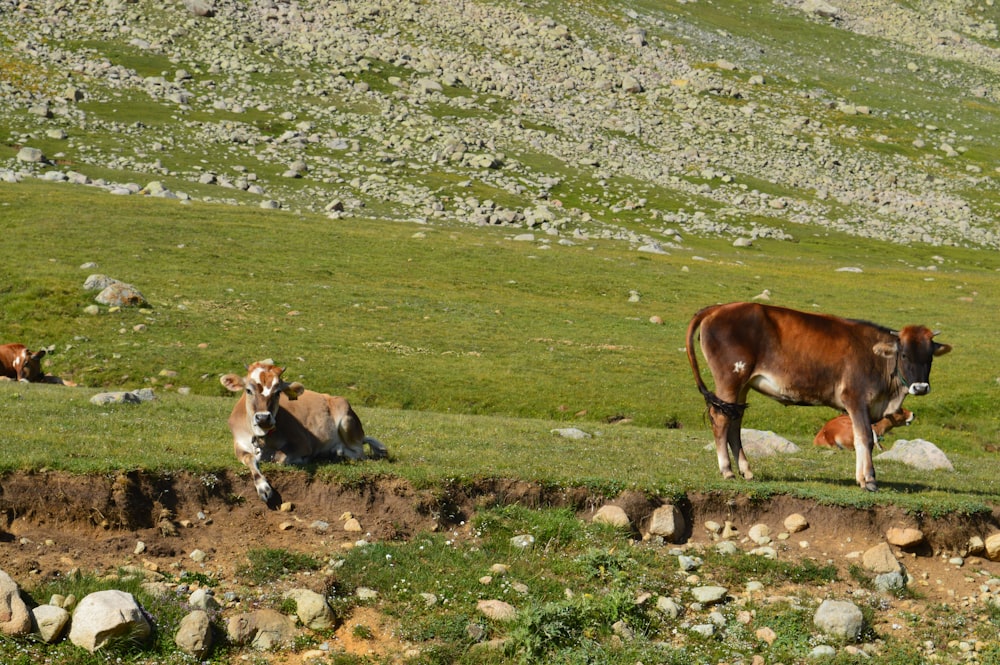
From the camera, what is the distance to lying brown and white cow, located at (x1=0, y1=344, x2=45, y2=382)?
2795cm

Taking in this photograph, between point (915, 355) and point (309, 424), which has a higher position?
point (915, 355)

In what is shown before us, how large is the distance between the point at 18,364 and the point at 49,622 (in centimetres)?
1969

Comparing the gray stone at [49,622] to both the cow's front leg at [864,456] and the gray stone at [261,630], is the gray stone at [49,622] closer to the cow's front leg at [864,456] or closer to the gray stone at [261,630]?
the gray stone at [261,630]

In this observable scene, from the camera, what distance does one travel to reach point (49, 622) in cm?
1055

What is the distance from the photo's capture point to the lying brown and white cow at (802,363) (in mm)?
A: 16875

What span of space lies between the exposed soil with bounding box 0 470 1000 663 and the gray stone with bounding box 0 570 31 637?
1.92 ft

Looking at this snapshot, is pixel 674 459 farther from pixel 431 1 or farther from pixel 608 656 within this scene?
pixel 431 1

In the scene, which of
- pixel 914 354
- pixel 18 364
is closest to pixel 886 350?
pixel 914 354

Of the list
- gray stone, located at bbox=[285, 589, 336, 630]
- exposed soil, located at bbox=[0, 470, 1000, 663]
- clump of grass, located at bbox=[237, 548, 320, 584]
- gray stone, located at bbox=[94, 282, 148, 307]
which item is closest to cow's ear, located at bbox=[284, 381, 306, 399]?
exposed soil, located at bbox=[0, 470, 1000, 663]

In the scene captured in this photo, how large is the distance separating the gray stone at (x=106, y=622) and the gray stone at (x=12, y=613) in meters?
0.46

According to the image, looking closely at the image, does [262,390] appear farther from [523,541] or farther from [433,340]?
[433,340]

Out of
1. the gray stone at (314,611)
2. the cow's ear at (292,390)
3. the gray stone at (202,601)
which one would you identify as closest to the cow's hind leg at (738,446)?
the cow's ear at (292,390)

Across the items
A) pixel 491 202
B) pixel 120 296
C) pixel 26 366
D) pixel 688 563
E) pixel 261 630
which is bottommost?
pixel 491 202

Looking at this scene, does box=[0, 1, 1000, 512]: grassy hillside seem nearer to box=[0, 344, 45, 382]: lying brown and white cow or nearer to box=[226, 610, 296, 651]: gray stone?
box=[0, 344, 45, 382]: lying brown and white cow
